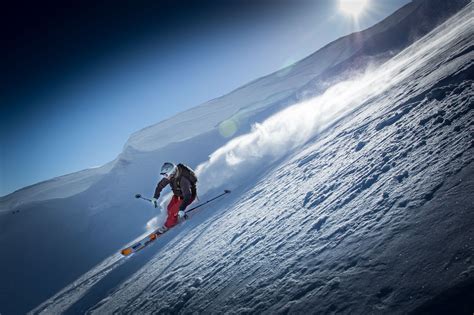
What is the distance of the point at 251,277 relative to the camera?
7.14m

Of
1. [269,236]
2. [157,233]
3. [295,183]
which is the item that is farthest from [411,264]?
[157,233]

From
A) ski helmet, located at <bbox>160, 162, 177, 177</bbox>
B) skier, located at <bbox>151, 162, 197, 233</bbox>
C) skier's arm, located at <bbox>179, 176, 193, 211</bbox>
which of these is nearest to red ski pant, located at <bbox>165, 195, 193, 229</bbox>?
skier, located at <bbox>151, 162, 197, 233</bbox>

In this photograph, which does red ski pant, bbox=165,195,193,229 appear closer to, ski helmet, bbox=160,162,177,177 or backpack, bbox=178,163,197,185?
backpack, bbox=178,163,197,185

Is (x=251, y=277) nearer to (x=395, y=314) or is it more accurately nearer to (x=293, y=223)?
(x=293, y=223)

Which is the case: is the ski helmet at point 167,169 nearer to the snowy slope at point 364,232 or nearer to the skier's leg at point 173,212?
the skier's leg at point 173,212

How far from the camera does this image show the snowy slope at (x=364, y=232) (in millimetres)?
3865

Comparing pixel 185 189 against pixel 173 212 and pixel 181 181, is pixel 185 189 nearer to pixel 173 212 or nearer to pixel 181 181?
pixel 181 181

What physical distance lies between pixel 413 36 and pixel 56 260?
82.5 meters

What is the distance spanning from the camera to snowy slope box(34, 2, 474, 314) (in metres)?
3.87

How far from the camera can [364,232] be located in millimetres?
5457

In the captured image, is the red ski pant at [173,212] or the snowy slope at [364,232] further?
the red ski pant at [173,212]

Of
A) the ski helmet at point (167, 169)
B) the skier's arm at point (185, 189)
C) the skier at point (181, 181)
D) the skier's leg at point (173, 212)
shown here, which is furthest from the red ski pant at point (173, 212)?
the ski helmet at point (167, 169)

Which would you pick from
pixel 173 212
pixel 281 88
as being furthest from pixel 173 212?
pixel 281 88

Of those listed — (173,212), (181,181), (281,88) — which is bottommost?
(173,212)
